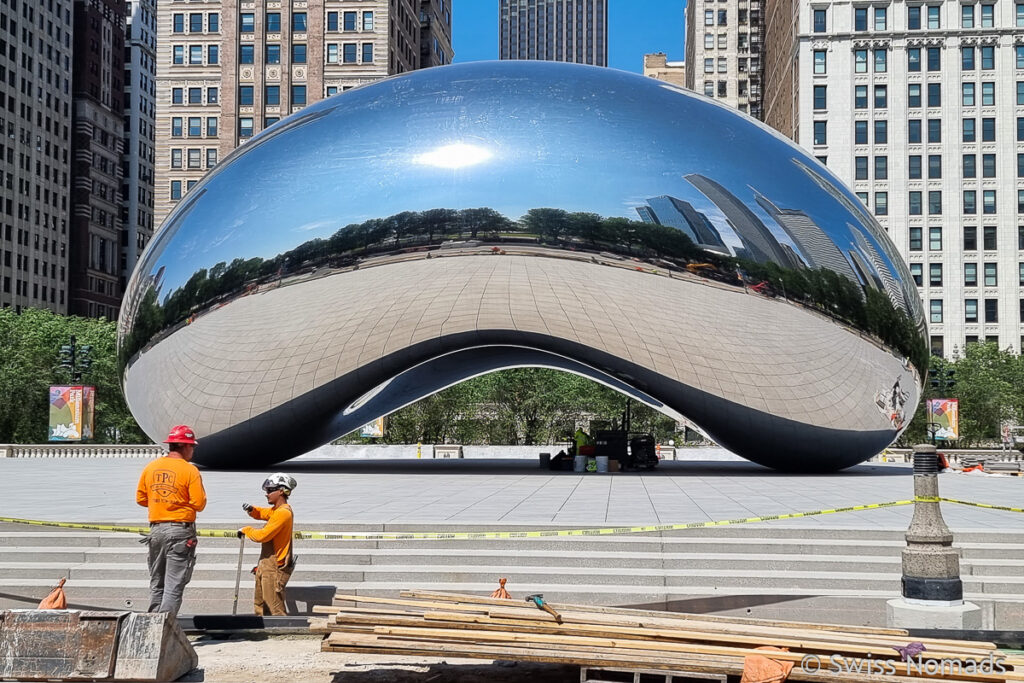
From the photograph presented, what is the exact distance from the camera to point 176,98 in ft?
306

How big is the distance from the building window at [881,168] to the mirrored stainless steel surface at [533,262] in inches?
2819

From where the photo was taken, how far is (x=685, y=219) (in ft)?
54.9

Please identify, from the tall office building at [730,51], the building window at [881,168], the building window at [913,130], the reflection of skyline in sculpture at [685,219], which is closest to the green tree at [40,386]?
the reflection of skyline in sculpture at [685,219]

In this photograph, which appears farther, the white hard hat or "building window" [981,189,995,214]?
"building window" [981,189,995,214]

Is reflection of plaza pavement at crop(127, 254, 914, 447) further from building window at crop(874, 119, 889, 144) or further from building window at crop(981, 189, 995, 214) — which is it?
building window at crop(981, 189, 995, 214)

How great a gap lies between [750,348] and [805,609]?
7777 millimetres

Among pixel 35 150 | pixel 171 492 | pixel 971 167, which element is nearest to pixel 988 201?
pixel 971 167

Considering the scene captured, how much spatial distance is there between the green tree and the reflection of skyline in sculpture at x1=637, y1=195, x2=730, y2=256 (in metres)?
47.9

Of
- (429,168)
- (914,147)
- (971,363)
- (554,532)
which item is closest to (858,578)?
(554,532)

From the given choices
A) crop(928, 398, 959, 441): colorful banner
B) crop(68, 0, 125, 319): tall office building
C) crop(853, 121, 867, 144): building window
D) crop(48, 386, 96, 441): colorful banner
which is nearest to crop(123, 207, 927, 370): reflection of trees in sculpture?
crop(48, 386, 96, 441): colorful banner

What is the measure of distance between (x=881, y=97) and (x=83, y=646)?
289 feet

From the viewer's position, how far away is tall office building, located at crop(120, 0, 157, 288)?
13450 cm

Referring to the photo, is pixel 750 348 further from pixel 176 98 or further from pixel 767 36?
pixel 767 36

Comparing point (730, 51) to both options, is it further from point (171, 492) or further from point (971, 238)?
point (171, 492)
